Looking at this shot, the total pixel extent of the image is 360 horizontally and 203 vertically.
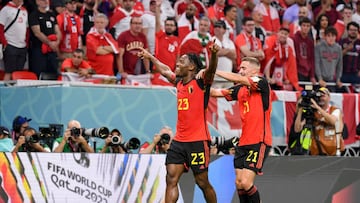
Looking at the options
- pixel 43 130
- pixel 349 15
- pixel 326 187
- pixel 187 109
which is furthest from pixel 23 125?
pixel 349 15

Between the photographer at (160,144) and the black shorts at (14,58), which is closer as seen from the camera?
the photographer at (160,144)

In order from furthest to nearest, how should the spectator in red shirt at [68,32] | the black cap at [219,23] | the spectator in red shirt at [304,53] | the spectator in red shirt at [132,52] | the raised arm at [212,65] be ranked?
the spectator in red shirt at [304,53] < the black cap at [219,23] < the spectator in red shirt at [132,52] < the spectator in red shirt at [68,32] < the raised arm at [212,65]

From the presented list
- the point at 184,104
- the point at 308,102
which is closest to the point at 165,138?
the point at 184,104

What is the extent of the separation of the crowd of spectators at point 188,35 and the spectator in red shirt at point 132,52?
0.06 feet

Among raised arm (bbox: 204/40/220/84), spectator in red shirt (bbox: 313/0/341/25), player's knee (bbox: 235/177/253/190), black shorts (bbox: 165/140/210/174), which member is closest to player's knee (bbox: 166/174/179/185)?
black shorts (bbox: 165/140/210/174)

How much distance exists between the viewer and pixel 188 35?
21094 millimetres

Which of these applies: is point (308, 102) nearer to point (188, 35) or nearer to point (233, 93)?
point (188, 35)

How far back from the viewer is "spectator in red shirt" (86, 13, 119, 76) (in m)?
20.0

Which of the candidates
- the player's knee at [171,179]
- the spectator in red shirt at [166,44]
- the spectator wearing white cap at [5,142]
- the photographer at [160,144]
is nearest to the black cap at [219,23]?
the spectator in red shirt at [166,44]

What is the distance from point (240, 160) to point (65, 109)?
5181 millimetres

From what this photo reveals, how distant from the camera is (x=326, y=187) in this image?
53.0 feet

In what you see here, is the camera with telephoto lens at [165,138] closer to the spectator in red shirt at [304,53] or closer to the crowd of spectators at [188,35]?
the crowd of spectators at [188,35]

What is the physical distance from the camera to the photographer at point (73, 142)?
1578 cm

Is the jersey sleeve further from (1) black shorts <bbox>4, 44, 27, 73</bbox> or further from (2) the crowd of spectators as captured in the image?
(1) black shorts <bbox>4, 44, 27, 73</bbox>
